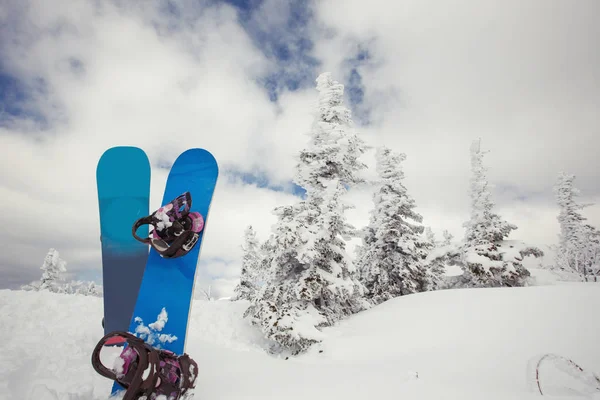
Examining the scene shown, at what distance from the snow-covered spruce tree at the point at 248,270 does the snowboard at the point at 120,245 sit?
18138 millimetres

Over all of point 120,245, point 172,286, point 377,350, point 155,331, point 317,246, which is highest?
point 317,246

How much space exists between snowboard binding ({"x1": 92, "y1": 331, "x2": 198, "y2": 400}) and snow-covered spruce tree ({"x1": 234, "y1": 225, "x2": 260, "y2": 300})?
66.9 feet

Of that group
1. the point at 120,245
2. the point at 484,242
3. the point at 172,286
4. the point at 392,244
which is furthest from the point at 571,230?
the point at 120,245

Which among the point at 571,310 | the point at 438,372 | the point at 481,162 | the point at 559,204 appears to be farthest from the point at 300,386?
the point at 559,204

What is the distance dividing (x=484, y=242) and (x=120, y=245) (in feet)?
60.4

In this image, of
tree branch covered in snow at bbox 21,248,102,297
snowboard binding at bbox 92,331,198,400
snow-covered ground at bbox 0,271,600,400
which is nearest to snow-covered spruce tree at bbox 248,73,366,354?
snow-covered ground at bbox 0,271,600,400

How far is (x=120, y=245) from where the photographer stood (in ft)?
18.7

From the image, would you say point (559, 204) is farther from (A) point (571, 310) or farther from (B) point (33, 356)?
(B) point (33, 356)

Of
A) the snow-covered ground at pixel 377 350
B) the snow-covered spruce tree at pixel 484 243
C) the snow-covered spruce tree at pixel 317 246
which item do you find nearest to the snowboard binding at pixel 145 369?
the snow-covered ground at pixel 377 350

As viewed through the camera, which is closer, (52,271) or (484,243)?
(484,243)

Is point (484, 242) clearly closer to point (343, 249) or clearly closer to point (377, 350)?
point (343, 249)

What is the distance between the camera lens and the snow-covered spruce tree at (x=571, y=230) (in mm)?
21578

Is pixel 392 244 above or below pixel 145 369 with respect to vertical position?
above

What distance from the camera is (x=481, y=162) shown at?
58.5 ft
